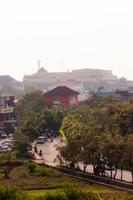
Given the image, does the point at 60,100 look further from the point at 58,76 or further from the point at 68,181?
the point at 58,76

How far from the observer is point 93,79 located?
591 ft

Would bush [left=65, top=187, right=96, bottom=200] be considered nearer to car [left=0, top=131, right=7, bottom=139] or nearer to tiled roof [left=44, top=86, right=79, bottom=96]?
car [left=0, top=131, right=7, bottom=139]

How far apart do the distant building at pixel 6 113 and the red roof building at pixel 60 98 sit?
31.0ft

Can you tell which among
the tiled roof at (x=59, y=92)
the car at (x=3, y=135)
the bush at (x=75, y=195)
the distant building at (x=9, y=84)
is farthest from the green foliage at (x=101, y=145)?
the distant building at (x=9, y=84)

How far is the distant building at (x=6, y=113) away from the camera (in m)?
69.2

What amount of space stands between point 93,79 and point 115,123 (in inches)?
5359

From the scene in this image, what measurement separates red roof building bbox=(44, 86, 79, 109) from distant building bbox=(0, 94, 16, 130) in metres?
9.45

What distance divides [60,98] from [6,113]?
1618cm

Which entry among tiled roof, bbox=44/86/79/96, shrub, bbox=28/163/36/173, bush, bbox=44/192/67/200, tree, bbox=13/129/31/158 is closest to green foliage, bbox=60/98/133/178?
shrub, bbox=28/163/36/173

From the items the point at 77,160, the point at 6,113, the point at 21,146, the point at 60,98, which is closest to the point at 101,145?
the point at 77,160

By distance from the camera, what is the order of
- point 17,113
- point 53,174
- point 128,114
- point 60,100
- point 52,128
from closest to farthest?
point 53,174 → point 128,114 → point 52,128 → point 17,113 → point 60,100

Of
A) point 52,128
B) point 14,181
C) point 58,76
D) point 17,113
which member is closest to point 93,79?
point 58,76

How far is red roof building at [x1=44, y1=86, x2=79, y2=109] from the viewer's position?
84.0 m

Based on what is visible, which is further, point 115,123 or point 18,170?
point 115,123
